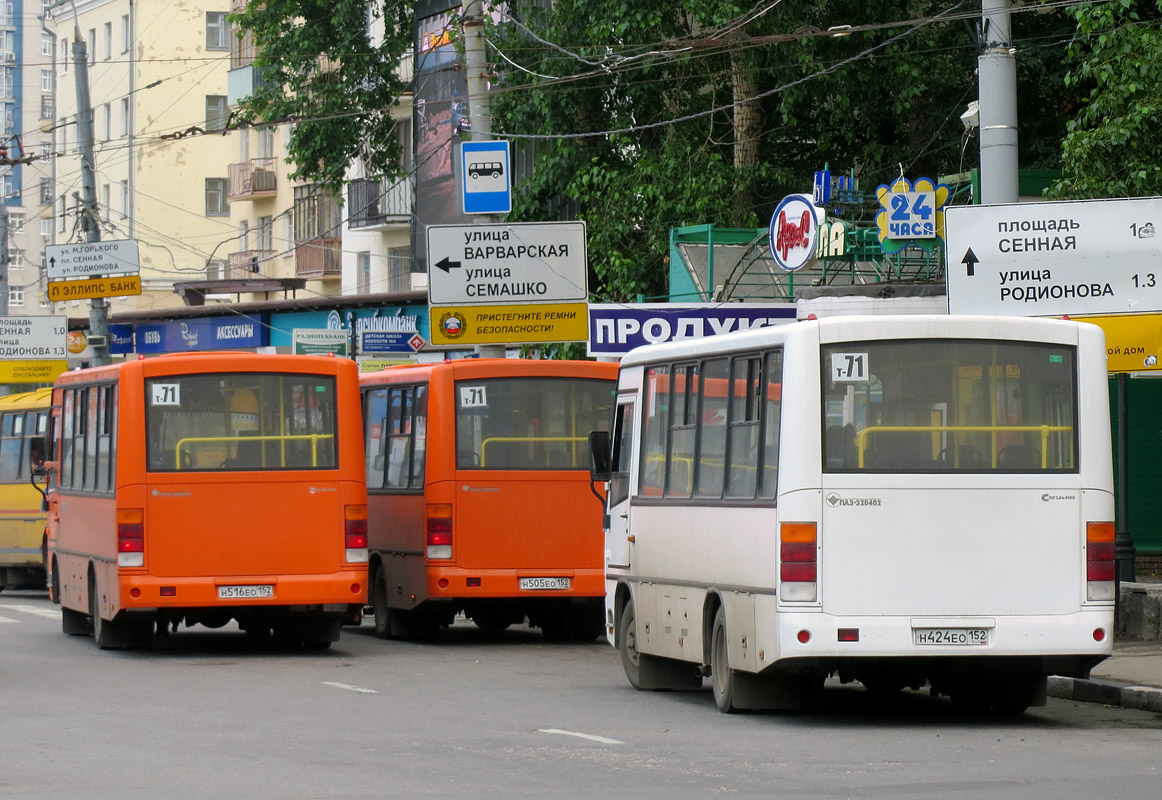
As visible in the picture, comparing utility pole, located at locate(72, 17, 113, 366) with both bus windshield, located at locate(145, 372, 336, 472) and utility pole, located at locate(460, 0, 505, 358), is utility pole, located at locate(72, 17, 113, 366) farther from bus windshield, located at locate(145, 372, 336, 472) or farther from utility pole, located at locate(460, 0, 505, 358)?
bus windshield, located at locate(145, 372, 336, 472)

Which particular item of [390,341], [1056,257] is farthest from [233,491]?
[390,341]

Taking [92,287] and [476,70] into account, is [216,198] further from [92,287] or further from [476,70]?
[476,70]

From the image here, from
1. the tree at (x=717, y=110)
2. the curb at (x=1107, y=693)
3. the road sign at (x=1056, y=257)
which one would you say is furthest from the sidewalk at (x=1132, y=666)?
the tree at (x=717, y=110)

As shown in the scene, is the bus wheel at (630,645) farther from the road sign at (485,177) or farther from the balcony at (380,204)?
the balcony at (380,204)

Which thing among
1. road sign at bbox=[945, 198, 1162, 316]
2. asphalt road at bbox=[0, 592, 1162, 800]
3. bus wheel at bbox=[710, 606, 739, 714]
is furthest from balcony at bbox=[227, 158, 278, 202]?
bus wheel at bbox=[710, 606, 739, 714]

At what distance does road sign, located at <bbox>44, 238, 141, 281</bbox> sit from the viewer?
36312mm

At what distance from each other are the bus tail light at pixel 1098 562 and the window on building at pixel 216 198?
62380 mm

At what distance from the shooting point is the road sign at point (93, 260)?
36.3m

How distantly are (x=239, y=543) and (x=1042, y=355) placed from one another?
8.16 meters

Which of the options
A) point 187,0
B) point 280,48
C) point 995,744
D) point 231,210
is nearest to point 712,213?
point 280,48

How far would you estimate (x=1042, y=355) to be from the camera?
1264cm

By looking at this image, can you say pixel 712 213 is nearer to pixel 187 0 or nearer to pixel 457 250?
pixel 457 250

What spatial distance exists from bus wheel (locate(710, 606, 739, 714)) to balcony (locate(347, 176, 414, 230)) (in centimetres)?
3506

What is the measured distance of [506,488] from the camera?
20047 millimetres
